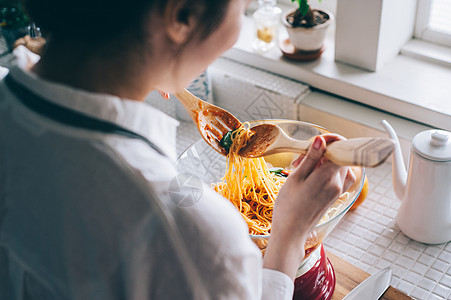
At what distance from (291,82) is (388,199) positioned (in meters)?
0.39

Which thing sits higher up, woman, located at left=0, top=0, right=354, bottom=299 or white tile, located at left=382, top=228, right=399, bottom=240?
woman, located at left=0, top=0, right=354, bottom=299

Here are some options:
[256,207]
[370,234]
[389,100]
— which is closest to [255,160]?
[256,207]

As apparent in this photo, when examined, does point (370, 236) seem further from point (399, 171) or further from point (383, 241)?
point (399, 171)

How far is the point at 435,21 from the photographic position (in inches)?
45.9

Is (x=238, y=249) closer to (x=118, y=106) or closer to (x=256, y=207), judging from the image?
(x=118, y=106)

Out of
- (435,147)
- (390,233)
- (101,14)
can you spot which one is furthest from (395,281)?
(101,14)

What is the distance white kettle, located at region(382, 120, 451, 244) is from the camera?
2.58 ft

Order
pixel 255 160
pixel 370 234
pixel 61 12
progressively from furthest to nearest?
pixel 370 234
pixel 255 160
pixel 61 12

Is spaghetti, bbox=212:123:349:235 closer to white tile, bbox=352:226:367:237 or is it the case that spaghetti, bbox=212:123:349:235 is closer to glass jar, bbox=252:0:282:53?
white tile, bbox=352:226:367:237

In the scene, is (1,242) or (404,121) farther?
(404,121)

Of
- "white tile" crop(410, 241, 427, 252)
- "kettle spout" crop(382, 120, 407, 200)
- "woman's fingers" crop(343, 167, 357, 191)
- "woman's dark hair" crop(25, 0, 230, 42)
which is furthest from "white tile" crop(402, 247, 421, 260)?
"woman's dark hair" crop(25, 0, 230, 42)

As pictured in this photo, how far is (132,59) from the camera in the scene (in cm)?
42

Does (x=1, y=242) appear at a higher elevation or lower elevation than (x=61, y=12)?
lower

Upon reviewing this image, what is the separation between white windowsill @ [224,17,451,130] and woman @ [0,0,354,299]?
2.32 feet
